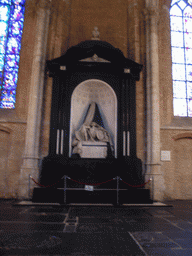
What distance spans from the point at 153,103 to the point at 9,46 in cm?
665

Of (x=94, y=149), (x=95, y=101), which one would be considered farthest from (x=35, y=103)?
(x=94, y=149)

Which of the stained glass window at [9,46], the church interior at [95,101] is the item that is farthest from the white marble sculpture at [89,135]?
the stained glass window at [9,46]

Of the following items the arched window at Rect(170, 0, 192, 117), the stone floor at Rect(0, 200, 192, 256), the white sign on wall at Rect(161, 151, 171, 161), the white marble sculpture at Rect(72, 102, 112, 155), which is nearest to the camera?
the stone floor at Rect(0, 200, 192, 256)

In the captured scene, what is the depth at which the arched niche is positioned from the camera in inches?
342

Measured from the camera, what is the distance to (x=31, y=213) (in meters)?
5.23

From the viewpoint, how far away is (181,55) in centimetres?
1047

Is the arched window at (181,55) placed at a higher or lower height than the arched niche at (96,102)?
higher

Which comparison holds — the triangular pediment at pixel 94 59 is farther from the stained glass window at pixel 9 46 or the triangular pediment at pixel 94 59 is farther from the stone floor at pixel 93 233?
the stone floor at pixel 93 233

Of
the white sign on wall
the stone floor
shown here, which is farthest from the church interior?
the stone floor

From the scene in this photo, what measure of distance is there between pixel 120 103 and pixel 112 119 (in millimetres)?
717

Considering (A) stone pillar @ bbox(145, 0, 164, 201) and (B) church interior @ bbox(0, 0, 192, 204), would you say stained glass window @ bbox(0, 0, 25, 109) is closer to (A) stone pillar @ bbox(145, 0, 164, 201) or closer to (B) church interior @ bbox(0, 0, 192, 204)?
(B) church interior @ bbox(0, 0, 192, 204)

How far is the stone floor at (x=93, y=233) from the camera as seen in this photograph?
3.01m

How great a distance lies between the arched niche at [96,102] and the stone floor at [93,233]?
370cm

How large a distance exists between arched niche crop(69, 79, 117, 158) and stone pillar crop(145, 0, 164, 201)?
138 centimetres
